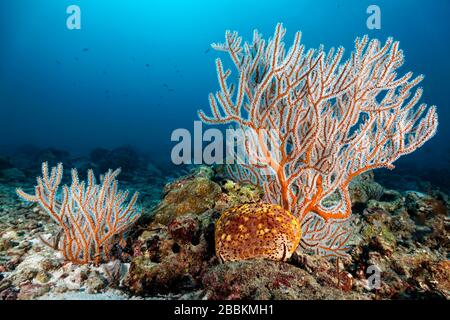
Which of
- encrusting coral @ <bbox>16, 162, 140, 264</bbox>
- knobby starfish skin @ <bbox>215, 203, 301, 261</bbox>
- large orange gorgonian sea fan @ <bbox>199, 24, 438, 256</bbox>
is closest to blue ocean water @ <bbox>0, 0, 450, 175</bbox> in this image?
encrusting coral @ <bbox>16, 162, 140, 264</bbox>

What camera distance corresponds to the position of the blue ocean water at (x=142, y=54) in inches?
2665

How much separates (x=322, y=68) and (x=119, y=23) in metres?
128

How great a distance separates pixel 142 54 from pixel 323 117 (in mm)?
129802

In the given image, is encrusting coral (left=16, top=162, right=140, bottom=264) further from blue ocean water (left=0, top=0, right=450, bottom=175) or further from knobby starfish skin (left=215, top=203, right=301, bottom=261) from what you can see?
blue ocean water (left=0, top=0, right=450, bottom=175)

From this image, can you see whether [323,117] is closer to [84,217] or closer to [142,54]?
Result: [84,217]

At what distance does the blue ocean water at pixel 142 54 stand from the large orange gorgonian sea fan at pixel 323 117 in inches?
2117

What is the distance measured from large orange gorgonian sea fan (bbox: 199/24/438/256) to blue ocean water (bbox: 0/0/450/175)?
5378 cm

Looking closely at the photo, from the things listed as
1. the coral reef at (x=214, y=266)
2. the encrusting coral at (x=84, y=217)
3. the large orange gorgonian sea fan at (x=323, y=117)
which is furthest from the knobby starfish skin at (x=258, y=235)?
the encrusting coral at (x=84, y=217)

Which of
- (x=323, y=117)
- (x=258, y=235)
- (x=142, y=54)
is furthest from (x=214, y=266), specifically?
(x=142, y=54)

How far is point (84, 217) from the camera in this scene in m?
3.57

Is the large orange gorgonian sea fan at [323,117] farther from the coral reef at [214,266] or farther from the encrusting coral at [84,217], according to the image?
the encrusting coral at [84,217]

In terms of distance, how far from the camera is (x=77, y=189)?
3.47 meters
